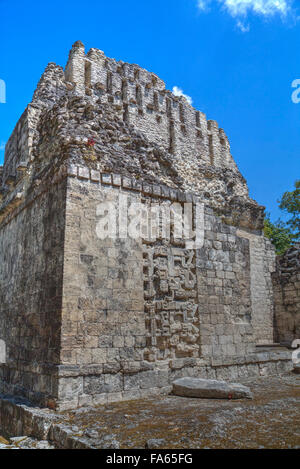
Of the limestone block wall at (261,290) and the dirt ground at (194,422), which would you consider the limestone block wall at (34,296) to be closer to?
the dirt ground at (194,422)

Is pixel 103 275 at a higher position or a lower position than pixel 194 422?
higher

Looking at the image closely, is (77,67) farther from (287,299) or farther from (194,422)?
(194,422)

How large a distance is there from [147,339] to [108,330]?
77 cm

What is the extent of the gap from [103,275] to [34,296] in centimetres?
133

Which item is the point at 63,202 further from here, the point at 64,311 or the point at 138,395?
the point at 138,395

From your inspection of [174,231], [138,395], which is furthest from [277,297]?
[138,395]

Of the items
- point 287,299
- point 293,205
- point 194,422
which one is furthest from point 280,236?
point 194,422

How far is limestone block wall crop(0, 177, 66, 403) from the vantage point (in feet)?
17.6

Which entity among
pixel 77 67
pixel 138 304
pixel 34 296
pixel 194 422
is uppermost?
pixel 77 67

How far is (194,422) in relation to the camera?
400 centimetres

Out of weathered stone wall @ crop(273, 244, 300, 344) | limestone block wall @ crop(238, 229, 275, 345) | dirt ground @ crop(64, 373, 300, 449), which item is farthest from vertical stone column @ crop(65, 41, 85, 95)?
dirt ground @ crop(64, 373, 300, 449)

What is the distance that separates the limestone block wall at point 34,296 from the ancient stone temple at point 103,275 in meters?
0.03

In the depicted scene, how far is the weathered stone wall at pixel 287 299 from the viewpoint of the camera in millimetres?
10555

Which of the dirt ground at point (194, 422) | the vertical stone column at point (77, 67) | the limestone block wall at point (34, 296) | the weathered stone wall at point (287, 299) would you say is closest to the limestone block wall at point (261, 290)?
the weathered stone wall at point (287, 299)
